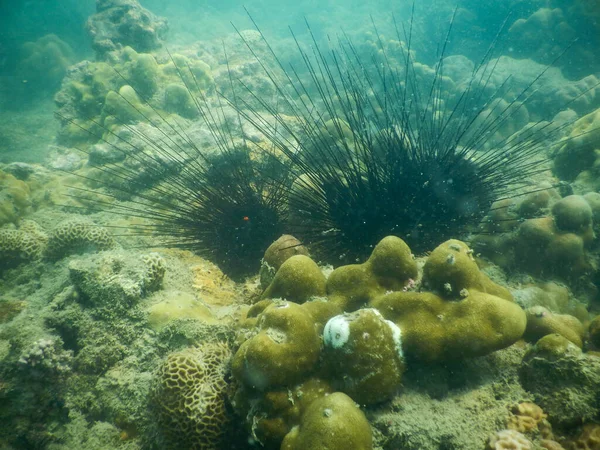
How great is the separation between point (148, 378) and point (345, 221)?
237 centimetres

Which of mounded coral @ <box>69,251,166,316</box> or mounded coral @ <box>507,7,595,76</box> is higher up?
mounded coral @ <box>69,251,166,316</box>

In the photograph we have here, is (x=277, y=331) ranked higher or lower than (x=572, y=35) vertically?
higher

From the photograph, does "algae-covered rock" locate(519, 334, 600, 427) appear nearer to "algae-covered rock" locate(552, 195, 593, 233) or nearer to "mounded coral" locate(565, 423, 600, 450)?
"mounded coral" locate(565, 423, 600, 450)

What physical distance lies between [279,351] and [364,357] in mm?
541

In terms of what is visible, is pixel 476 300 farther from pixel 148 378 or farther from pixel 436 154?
pixel 148 378

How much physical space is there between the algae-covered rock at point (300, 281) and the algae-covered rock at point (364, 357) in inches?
21.9

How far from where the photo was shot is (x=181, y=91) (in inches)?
362

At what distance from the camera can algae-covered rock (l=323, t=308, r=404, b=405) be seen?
77.3 inches

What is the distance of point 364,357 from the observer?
77.3 inches

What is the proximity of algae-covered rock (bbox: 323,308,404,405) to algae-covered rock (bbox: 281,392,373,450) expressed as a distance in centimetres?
16

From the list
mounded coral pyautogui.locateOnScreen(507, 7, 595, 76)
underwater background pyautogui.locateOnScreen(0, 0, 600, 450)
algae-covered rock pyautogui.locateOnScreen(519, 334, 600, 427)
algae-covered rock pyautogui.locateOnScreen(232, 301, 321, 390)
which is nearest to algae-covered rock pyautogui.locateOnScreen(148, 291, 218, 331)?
underwater background pyautogui.locateOnScreen(0, 0, 600, 450)

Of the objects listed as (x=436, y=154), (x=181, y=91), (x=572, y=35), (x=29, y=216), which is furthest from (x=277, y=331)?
(x=572, y=35)

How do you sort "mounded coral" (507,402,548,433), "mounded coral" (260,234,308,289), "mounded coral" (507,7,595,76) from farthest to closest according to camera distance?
1. "mounded coral" (507,7,595,76)
2. "mounded coral" (260,234,308,289)
3. "mounded coral" (507,402,548,433)

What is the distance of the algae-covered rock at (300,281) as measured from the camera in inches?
102
